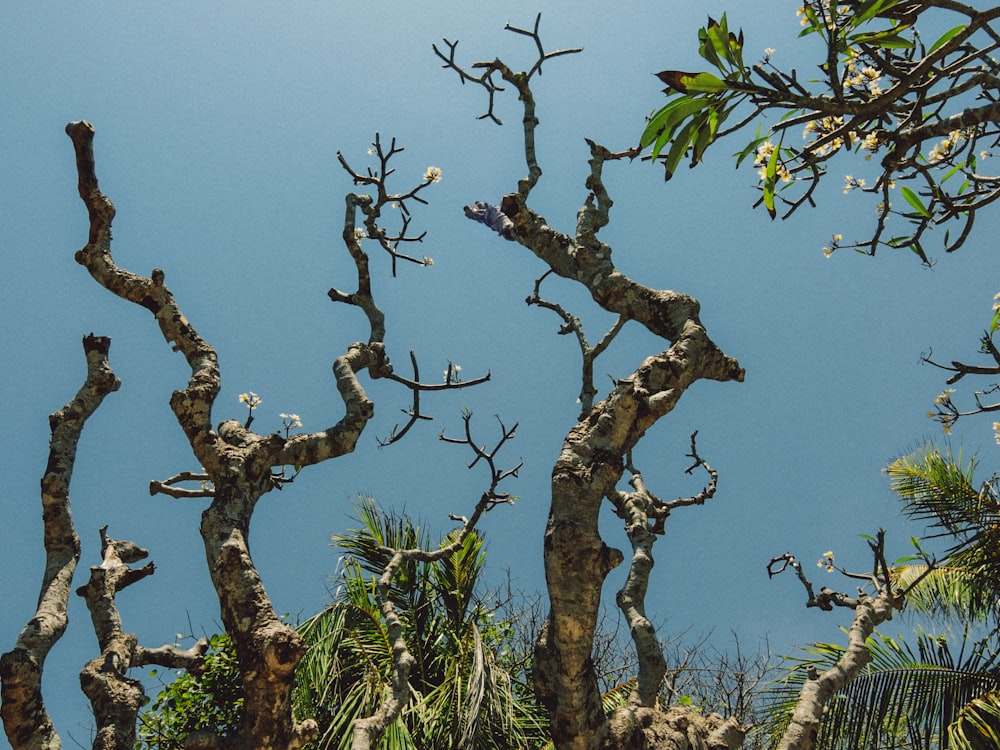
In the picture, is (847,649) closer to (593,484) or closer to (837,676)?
(837,676)

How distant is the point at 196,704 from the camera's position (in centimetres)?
544

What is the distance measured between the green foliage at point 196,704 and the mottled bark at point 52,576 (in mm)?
2043

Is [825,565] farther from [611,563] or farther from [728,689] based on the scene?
[728,689]

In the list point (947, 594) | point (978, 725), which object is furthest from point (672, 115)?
point (947, 594)

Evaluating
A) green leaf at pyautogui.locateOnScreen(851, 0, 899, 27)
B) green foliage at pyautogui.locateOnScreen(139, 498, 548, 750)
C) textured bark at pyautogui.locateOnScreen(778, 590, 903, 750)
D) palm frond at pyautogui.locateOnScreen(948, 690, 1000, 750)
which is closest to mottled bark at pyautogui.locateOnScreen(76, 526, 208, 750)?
green foliage at pyautogui.locateOnScreen(139, 498, 548, 750)

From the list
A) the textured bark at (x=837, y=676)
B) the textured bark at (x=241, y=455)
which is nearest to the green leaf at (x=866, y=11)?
the textured bark at (x=241, y=455)

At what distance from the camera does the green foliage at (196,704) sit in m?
5.38

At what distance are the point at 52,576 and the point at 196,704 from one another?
222 centimetres

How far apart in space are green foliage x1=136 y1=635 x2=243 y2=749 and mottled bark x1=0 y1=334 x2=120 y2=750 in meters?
2.04

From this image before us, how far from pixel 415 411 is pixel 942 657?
4.86 meters

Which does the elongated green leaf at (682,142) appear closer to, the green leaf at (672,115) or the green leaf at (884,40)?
the green leaf at (672,115)

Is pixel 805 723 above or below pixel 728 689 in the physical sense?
below

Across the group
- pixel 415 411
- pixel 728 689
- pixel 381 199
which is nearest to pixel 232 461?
pixel 415 411

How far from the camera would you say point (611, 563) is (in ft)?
10.9
